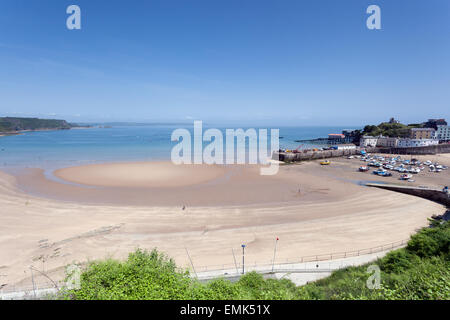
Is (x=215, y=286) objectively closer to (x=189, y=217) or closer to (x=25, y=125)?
(x=189, y=217)

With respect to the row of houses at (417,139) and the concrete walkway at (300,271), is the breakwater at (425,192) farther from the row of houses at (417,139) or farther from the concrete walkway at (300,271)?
the row of houses at (417,139)

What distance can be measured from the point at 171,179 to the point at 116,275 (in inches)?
964

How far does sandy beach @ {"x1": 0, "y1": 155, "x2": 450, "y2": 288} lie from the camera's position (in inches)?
560

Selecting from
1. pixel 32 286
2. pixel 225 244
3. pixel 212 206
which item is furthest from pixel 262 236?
pixel 32 286

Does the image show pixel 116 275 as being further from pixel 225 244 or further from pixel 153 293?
pixel 225 244

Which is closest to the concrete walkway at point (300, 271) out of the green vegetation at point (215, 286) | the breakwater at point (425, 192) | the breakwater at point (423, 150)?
the green vegetation at point (215, 286)

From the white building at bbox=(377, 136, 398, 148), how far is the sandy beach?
38417 millimetres

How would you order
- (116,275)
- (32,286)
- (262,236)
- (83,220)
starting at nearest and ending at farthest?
1. (116,275)
2. (32,286)
3. (262,236)
4. (83,220)

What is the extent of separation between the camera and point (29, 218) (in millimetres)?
18578

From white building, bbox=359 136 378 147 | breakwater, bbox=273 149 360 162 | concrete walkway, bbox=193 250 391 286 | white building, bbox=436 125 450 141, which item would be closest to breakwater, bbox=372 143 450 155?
white building, bbox=359 136 378 147

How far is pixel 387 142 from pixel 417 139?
22.5 ft

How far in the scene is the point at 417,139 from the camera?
6031 centimetres
